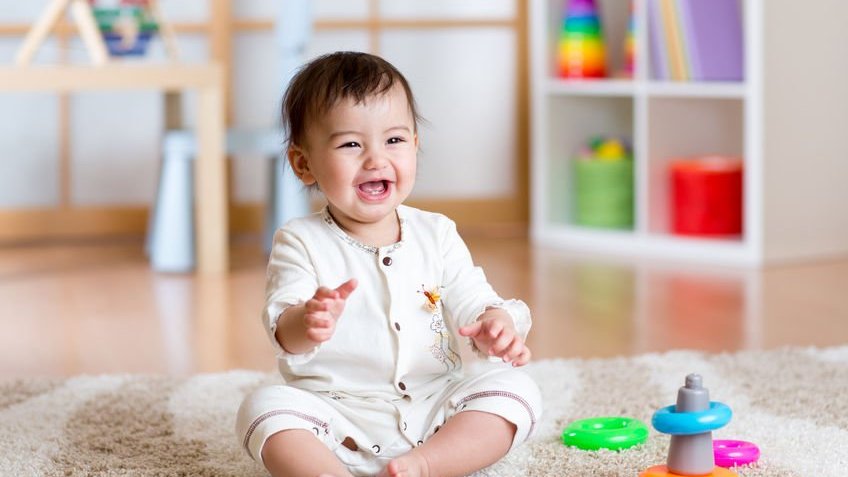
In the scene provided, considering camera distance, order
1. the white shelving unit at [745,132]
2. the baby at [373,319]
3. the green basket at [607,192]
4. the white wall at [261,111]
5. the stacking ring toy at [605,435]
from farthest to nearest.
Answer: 1. the white wall at [261,111]
2. the green basket at [607,192]
3. the white shelving unit at [745,132]
4. the stacking ring toy at [605,435]
5. the baby at [373,319]

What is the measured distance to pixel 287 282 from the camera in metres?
1.21

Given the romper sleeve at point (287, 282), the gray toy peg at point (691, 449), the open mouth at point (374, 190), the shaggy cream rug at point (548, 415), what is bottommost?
the shaggy cream rug at point (548, 415)

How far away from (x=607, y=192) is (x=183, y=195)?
3.09ft

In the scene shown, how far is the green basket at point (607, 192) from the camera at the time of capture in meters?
2.94

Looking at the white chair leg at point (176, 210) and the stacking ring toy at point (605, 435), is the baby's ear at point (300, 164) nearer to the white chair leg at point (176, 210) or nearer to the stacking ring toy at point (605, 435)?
the stacking ring toy at point (605, 435)

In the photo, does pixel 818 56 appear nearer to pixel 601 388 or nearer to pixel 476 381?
pixel 601 388

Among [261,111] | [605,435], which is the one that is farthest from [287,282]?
[261,111]

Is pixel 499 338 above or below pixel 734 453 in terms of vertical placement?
above

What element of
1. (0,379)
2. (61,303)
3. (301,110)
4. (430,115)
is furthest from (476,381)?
(430,115)

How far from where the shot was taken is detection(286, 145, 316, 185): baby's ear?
1.25 metres

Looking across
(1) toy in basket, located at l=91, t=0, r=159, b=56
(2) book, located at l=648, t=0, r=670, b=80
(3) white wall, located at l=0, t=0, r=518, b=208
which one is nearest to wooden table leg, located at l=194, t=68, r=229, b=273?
(1) toy in basket, located at l=91, t=0, r=159, b=56

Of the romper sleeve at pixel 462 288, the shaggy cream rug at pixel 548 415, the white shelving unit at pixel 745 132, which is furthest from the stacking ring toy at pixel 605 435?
the white shelving unit at pixel 745 132

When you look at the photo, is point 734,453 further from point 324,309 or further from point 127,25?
point 127,25

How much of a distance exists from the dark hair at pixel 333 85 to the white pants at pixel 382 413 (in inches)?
9.7
